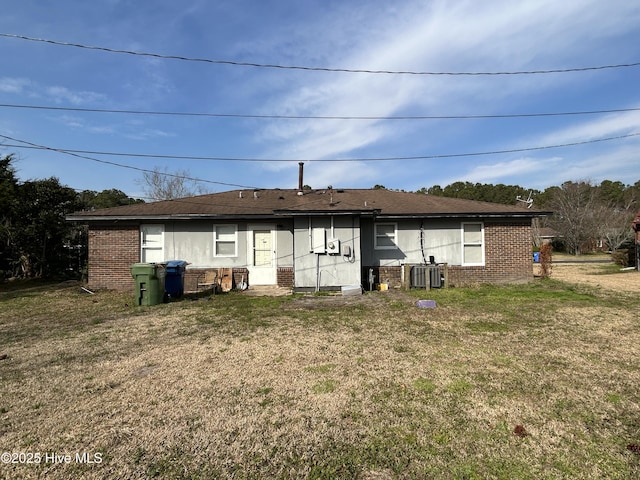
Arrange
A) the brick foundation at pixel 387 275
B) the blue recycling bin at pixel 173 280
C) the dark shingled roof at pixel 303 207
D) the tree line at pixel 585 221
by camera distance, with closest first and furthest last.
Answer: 1. the blue recycling bin at pixel 173 280
2. the dark shingled roof at pixel 303 207
3. the brick foundation at pixel 387 275
4. the tree line at pixel 585 221

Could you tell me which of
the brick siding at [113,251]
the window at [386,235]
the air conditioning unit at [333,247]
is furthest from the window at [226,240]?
the window at [386,235]

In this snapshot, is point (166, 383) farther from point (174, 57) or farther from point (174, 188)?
point (174, 188)

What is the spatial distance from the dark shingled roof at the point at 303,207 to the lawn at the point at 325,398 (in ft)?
17.0

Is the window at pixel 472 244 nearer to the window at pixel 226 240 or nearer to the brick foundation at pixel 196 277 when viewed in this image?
the brick foundation at pixel 196 277

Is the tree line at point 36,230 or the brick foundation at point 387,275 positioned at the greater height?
the tree line at point 36,230

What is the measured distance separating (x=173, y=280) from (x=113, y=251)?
3643mm

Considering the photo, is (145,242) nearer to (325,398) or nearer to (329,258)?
(329,258)

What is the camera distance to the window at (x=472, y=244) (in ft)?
39.3

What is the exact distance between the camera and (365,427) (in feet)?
9.68

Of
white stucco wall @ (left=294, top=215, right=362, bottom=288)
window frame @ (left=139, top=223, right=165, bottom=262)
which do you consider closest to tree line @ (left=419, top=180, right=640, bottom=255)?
white stucco wall @ (left=294, top=215, right=362, bottom=288)

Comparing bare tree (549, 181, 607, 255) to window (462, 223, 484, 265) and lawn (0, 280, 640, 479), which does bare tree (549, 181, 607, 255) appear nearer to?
window (462, 223, 484, 265)

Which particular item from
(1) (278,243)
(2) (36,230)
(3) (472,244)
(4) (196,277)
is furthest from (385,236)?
(2) (36,230)

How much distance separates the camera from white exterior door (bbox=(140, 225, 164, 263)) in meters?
12.0

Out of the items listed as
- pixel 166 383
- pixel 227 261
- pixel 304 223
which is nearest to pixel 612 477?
pixel 166 383
